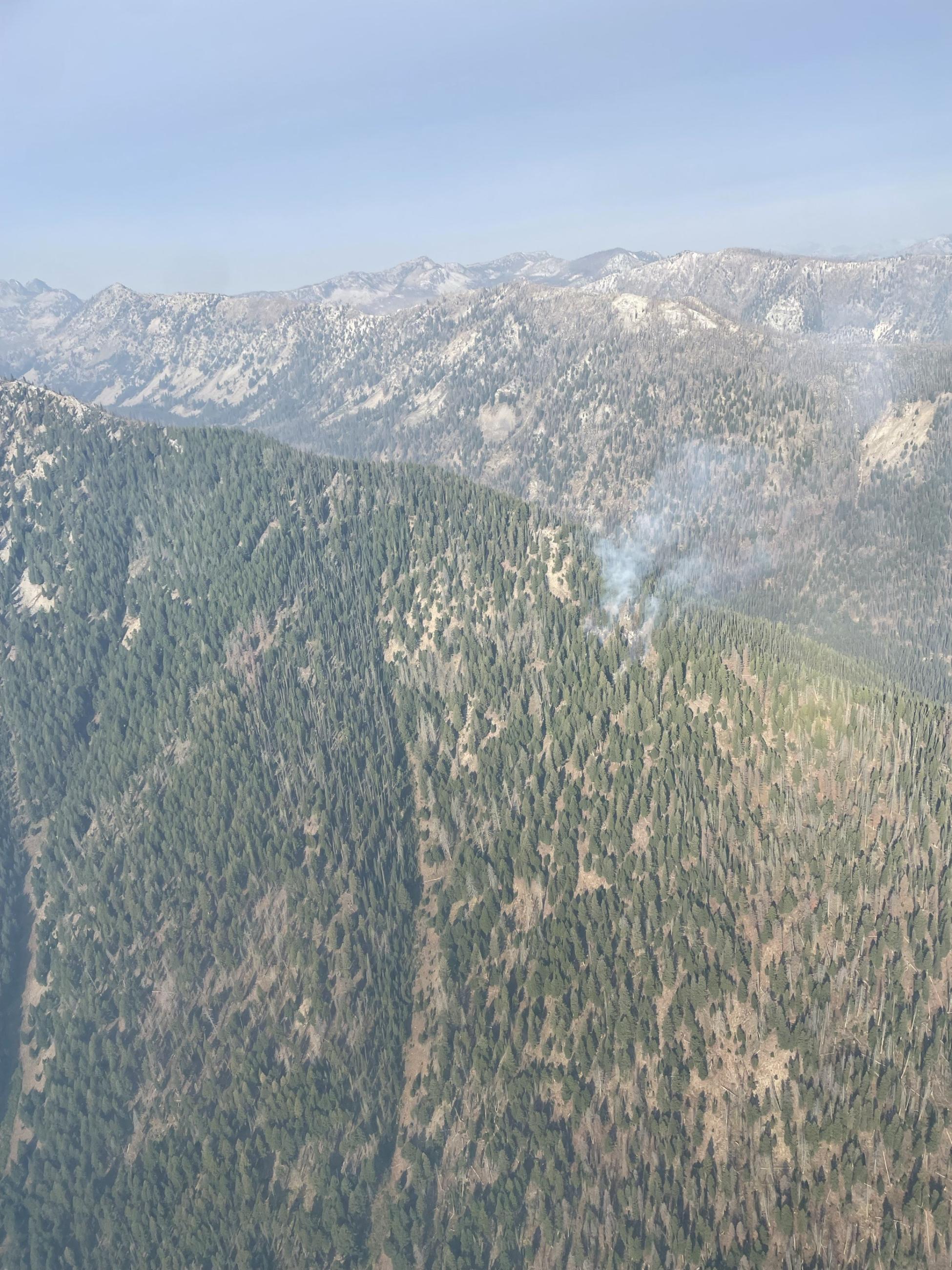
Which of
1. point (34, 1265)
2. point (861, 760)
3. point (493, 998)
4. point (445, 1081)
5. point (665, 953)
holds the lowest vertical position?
point (34, 1265)

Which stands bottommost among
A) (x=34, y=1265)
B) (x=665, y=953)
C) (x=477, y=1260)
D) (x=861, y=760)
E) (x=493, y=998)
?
(x=34, y=1265)

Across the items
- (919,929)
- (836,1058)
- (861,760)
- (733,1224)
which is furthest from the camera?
(861,760)

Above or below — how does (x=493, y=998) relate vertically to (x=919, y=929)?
below

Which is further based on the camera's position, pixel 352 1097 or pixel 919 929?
pixel 352 1097

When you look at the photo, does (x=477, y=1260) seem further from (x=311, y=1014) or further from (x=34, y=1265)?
(x=34, y=1265)

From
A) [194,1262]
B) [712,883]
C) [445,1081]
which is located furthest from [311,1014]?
[712,883]

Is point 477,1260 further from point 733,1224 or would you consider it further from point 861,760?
point 861,760

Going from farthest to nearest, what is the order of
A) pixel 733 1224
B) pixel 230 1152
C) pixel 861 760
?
pixel 861 760
pixel 230 1152
pixel 733 1224

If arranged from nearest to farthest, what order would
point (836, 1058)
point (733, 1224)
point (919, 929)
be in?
point (733, 1224) → point (836, 1058) → point (919, 929)

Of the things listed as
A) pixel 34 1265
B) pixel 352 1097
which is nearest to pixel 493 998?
pixel 352 1097
